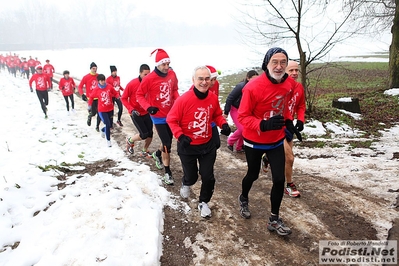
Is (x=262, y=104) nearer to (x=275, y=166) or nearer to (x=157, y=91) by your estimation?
(x=275, y=166)

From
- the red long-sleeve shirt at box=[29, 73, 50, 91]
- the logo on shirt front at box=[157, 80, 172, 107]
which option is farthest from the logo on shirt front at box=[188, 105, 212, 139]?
the red long-sleeve shirt at box=[29, 73, 50, 91]

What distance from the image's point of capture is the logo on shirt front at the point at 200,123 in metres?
3.83

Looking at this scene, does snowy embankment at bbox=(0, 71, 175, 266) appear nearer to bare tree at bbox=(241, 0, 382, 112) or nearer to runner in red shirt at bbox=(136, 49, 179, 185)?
runner in red shirt at bbox=(136, 49, 179, 185)

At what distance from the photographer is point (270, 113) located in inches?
137

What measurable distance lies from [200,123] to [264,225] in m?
1.67

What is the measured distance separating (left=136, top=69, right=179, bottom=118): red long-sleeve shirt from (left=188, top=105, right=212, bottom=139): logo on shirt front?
156 centimetres

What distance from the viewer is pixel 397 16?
1238cm

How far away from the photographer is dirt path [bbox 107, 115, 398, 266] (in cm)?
329

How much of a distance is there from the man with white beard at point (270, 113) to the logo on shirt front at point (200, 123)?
22.8 inches

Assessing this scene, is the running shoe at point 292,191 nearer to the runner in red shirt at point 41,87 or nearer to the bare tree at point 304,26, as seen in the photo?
the bare tree at point 304,26

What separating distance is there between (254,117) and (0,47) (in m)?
90.8

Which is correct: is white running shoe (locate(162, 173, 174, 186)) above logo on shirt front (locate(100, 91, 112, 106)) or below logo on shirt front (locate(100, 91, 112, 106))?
below

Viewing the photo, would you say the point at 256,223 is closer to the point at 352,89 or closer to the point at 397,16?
the point at 397,16

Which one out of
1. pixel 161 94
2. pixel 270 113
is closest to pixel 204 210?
pixel 270 113
